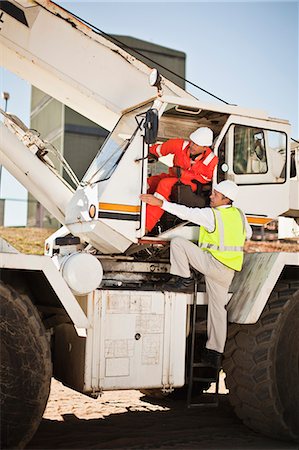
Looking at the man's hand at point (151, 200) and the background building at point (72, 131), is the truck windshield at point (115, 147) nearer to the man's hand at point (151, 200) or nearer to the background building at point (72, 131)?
the man's hand at point (151, 200)

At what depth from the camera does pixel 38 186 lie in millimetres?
6324

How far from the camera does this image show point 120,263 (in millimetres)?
6074

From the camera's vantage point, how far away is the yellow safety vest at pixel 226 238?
5742 millimetres

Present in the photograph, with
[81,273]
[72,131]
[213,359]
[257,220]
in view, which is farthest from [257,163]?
[72,131]

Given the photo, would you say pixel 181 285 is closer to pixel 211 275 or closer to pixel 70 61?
pixel 211 275

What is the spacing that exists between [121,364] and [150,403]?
248 cm

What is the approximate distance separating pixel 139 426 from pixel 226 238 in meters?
2.02

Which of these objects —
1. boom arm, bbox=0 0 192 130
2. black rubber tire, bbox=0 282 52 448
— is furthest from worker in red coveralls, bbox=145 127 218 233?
black rubber tire, bbox=0 282 52 448

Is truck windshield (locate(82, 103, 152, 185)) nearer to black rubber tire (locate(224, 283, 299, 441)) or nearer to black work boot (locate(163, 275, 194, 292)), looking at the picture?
black work boot (locate(163, 275, 194, 292))

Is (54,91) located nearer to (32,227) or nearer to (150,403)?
(150,403)

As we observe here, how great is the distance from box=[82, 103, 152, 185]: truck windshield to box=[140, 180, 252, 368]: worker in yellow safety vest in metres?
0.47

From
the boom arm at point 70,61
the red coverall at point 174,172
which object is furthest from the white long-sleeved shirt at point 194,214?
the boom arm at point 70,61

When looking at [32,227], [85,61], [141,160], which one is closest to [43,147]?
[85,61]

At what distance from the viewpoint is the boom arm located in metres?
6.51
